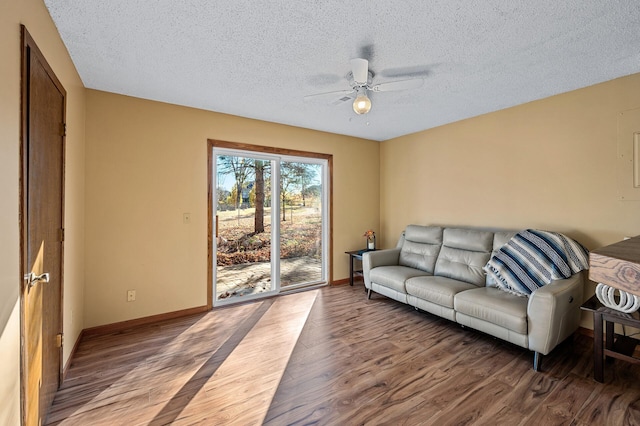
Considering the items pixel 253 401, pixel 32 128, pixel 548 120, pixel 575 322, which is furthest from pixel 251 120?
pixel 575 322

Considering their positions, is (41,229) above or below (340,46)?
below

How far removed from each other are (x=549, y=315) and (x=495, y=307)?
1.28ft

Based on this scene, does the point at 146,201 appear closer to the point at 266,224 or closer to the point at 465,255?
the point at 266,224

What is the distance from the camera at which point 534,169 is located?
3.21 m

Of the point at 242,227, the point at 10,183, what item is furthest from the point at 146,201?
the point at 10,183

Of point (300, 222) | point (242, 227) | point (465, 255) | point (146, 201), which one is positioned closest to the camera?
point (146, 201)

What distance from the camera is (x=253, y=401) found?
199 centimetres

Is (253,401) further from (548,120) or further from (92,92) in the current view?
(548,120)

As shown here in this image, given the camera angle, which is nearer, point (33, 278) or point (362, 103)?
point (33, 278)

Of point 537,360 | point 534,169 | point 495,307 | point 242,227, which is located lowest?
point 537,360

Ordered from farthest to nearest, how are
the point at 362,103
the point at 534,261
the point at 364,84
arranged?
1. the point at 534,261
2. the point at 364,84
3. the point at 362,103

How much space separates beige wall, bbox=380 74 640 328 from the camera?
2.70 metres

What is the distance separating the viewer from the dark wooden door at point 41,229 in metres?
1.46

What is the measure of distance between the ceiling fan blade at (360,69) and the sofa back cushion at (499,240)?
7.70 feet
